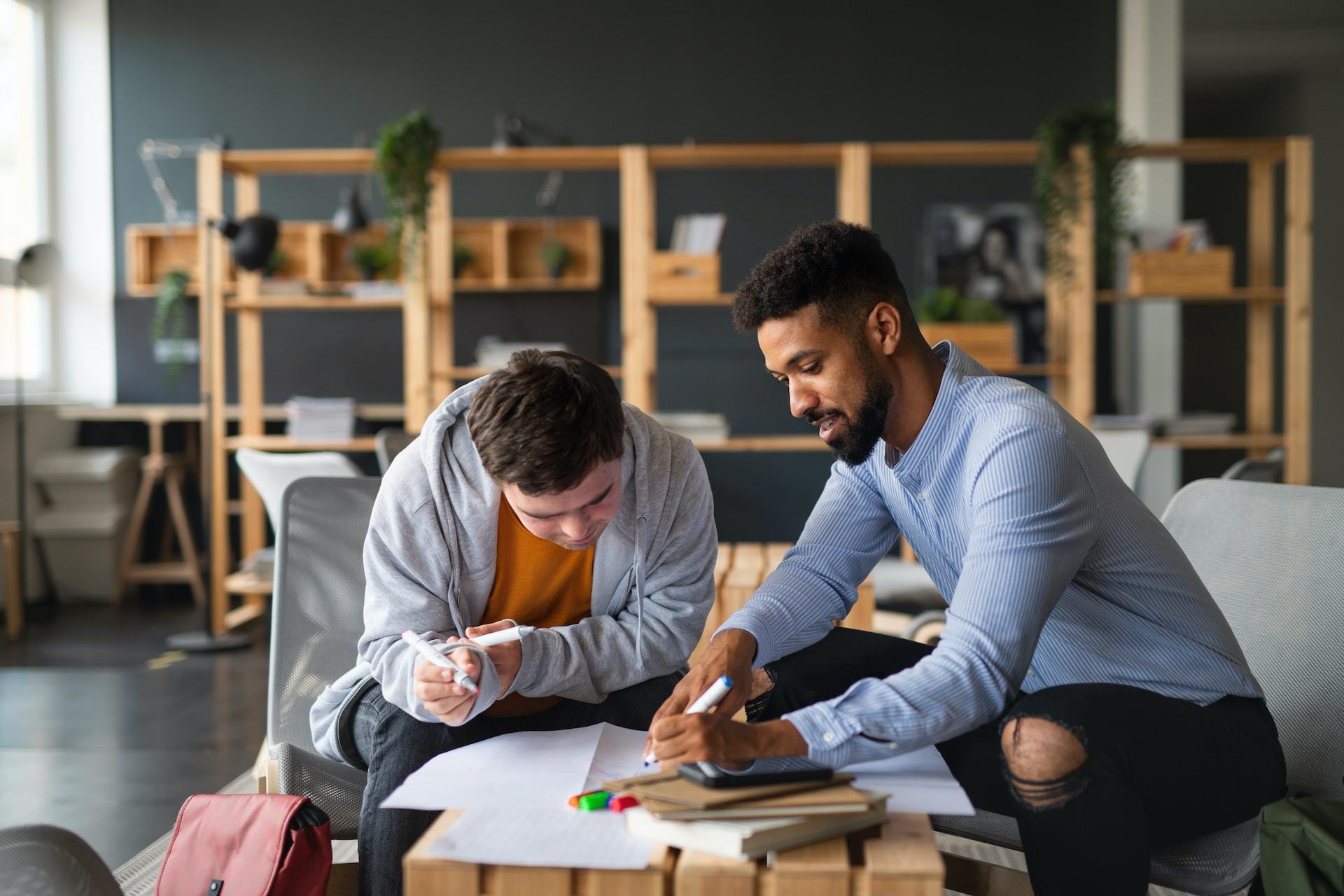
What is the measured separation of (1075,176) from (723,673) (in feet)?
12.0

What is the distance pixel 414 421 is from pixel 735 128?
2658 mm

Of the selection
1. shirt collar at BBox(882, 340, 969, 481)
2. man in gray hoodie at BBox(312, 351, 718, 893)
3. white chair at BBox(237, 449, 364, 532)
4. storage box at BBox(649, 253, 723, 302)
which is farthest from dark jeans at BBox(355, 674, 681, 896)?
storage box at BBox(649, 253, 723, 302)

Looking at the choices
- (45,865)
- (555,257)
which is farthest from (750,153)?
(45,865)

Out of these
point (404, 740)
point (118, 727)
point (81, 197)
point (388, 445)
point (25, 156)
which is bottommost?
point (118, 727)

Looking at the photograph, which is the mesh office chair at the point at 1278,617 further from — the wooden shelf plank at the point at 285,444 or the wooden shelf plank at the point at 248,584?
the wooden shelf plank at the point at 248,584

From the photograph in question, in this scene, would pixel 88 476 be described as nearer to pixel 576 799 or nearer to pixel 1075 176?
pixel 1075 176

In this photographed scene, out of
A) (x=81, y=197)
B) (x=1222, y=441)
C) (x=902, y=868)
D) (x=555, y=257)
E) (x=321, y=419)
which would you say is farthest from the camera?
(x=81, y=197)

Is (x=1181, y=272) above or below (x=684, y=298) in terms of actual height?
above

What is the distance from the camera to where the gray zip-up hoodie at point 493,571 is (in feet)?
5.24

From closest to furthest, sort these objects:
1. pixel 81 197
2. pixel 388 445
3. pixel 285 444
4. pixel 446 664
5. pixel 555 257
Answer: pixel 446 664
pixel 388 445
pixel 285 444
pixel 555 257
pixel 81 197

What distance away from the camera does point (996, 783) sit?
4.99 ft

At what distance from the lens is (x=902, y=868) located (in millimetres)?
1004

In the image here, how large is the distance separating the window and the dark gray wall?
390 mm

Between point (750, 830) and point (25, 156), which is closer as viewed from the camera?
point (750, 830)
